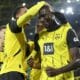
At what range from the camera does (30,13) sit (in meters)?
4.57

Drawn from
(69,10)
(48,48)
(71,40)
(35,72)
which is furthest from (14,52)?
(69,10)

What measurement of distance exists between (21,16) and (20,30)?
0.79ft

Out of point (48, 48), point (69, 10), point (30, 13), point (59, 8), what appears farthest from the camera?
point (69, 10)

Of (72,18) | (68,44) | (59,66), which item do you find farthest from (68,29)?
(72,18)

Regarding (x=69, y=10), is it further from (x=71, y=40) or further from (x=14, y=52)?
(x=71, y=40)

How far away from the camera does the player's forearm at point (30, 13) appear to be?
→ 453 cm

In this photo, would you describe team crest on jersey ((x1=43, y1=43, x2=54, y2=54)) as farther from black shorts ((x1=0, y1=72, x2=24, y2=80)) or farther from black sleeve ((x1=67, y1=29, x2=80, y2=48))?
black shorts ((x1=0, y1=72, x2=24, y2=80))

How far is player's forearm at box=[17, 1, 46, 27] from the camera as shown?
4.53m

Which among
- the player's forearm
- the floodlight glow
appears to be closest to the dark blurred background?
the floodlight glow

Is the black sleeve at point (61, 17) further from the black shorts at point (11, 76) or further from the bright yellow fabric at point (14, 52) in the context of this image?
the black shorts at point (11, 76)

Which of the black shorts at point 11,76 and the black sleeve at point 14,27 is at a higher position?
the black sleeve at point 14,27

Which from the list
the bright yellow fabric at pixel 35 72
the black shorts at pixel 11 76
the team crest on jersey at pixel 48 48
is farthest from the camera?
the bright yellow fabric at pixel 35 72

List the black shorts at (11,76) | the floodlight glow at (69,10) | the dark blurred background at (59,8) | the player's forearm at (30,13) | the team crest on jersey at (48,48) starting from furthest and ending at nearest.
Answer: the floodlight glow at (69,10)
the dark blurred background at (59,8)
the black shorts at (11,76)
the player's forearm at (30,13)
the team crest on jersey at (48,48)

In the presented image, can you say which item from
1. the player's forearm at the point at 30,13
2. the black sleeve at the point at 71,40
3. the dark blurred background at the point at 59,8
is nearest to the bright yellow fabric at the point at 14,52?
the player's forearm at the point at 30,13
